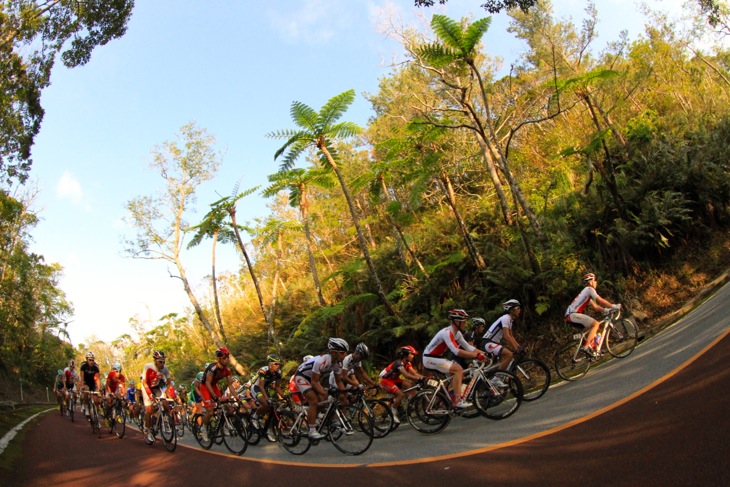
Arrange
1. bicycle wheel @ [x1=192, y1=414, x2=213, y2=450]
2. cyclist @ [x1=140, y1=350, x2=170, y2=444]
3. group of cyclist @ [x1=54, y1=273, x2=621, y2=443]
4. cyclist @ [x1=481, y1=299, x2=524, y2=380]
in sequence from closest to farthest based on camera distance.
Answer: group of cyclist @ [x1=54, y1=273, x2=621, y2=443] < cyclist @ [x1=481, y1=299, x2=524, y2=380] < bicycle wheel @ [x1=192, y1=414, x2=213, y2=450] < cyclist @ [x1=140, y1=350, x2=170, y2=444]

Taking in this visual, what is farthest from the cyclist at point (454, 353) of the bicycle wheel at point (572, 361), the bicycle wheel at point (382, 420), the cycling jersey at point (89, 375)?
the cycling jersey at point (89, 375)

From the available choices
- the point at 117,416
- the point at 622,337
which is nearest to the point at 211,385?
the point at 117,416

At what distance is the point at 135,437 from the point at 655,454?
1494 centimetres

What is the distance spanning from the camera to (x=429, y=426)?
8.76 m

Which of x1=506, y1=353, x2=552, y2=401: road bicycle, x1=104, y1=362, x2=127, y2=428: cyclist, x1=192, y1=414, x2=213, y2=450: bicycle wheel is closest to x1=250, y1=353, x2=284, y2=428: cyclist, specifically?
x1=192, y1=414, x2=213, y2=450: bicycle wheel

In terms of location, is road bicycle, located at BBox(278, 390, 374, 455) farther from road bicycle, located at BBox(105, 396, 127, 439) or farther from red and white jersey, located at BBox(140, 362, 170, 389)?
road bicycle, located at BBox(105, 396, 127, 439)

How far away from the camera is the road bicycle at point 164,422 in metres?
11.6

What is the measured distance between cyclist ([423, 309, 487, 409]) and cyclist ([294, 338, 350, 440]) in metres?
1.67

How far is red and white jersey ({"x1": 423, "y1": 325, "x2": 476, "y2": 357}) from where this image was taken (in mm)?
8367

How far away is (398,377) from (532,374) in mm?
2869

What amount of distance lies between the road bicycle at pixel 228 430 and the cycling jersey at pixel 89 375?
7.04 m

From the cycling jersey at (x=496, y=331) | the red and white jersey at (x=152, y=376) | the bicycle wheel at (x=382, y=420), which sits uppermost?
the red and white jersey at (x=152, y=376)

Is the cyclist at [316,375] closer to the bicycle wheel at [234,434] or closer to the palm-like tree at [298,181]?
the bicycle wheel at [234,434]

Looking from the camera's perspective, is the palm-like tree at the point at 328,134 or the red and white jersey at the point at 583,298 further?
the palm-like tree at the point at 328,134
